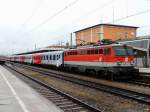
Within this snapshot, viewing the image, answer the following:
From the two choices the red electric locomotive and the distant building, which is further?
the distant building

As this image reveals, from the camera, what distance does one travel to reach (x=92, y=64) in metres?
27.6

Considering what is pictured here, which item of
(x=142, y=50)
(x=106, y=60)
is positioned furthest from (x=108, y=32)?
(x=106, y=60)

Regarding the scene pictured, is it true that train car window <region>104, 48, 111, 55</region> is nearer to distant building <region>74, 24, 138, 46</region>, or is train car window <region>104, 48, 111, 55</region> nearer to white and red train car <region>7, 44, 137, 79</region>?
white and red train car <region>7, 44, 137, 79</region>

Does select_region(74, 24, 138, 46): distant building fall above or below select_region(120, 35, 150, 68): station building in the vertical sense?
above

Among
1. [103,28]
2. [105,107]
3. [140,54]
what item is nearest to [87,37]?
[103,28]

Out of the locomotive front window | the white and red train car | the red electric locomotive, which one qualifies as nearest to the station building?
the white and red train car

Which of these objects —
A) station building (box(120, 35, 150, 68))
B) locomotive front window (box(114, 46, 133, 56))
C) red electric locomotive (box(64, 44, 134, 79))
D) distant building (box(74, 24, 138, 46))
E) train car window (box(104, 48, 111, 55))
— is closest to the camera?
red electric locomotive (box(64, 44, 134, 79))

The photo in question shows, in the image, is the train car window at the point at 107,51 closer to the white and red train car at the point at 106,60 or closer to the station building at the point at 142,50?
the white and red train car at the point at 106,60

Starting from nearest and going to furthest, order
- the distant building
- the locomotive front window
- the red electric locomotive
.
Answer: the red electric locomotive, the locomotive front window, the distant building

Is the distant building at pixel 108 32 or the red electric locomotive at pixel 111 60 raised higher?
the distant building at pixel 108 32

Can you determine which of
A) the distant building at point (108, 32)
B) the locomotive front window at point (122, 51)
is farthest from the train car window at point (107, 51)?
the distant building at point (108, 32)

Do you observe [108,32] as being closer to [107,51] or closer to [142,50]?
[142,50]

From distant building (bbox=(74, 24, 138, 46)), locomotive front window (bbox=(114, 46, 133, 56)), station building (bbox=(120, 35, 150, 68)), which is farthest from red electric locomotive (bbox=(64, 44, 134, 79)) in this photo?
distant building (bbox=(74, 24, 138, 46))

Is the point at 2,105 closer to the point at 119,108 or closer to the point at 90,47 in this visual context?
the point at 119,108
